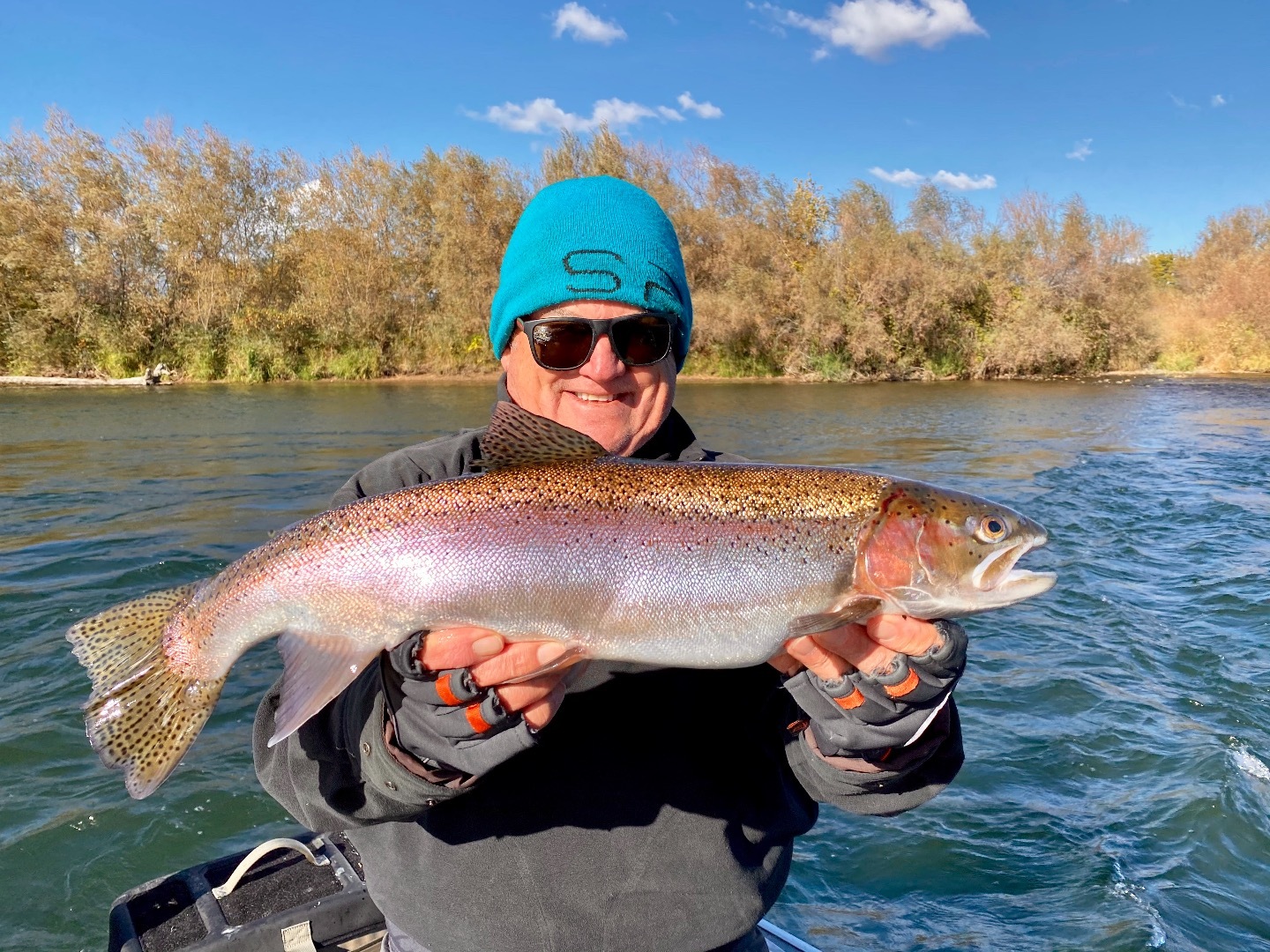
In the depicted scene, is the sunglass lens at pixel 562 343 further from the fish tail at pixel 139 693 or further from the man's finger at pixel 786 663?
the fish tail at pixel 139 693

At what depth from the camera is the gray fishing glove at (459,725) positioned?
A: 197 cm

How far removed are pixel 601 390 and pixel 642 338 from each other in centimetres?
23

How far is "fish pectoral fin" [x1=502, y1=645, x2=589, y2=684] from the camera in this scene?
200 cm

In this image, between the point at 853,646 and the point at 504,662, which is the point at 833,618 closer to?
the point at 853,646

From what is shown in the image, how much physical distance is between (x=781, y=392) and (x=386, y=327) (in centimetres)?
2066

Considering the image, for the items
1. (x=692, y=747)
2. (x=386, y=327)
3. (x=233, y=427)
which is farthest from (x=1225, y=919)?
(x=386, y=327)

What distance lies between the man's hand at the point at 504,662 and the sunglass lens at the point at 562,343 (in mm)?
1032

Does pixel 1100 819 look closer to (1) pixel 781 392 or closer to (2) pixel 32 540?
(2) pixel 32 540

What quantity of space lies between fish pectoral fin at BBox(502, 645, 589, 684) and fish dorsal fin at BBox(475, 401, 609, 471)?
0.56 m

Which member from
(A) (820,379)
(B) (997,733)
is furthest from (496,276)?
(B) (997,733)

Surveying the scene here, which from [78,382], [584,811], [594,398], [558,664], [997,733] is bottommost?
[997,733]

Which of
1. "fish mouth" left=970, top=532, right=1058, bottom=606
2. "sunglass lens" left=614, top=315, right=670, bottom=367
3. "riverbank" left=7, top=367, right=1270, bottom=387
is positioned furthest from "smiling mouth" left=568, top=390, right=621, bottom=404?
"riverbank" left=7, top=367, right=1270, bottom=387

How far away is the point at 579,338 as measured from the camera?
2801 millimetres

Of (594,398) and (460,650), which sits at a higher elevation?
(594,398)
